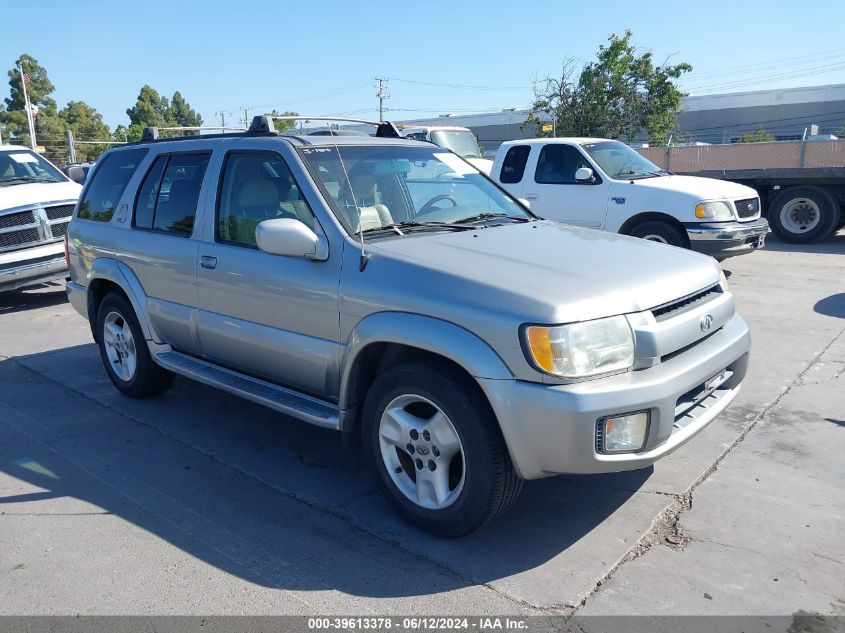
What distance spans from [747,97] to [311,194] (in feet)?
217

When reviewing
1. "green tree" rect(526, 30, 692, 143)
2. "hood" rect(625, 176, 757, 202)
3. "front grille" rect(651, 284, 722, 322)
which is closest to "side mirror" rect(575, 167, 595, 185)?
"hood" rect(625, 176, 757, 202)

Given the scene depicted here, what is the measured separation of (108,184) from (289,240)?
9.14ft

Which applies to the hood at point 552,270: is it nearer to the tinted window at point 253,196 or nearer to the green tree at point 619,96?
the tinted window at point 253,196

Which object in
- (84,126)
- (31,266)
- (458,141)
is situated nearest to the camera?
(31,266)

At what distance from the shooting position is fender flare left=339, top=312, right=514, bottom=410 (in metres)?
3.10

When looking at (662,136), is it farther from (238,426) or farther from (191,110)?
(191,110)

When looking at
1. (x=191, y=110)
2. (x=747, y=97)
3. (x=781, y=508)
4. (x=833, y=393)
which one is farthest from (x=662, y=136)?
(x=191, y=110)

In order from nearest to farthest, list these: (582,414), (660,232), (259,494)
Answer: (582,414), (259,494), (660,232)

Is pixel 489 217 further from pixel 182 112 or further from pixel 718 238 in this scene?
pixel 182 112

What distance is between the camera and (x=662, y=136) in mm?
32062

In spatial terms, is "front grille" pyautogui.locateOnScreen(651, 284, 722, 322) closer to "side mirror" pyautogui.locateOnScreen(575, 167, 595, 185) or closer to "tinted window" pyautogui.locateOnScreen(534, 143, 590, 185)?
"side mirror" pyautogui.locateOnScreen(575, 167, 595, 185)

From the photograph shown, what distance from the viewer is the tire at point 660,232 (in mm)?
9223

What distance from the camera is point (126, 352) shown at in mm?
5555

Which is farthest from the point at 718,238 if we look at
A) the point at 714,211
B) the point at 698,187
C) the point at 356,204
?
the point at 356,204
